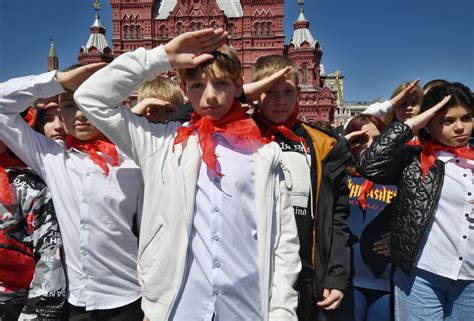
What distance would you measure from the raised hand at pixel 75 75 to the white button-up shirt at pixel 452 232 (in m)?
1.85

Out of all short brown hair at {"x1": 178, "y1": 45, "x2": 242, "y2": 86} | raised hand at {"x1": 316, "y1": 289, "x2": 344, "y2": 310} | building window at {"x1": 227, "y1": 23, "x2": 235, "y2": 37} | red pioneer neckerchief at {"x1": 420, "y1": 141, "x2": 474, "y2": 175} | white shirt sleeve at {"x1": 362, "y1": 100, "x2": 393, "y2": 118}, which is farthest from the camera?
building window at {"x1": 227, "y1": 23, "x2": 235, "y2": 37}

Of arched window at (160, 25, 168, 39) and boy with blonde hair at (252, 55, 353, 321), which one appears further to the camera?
arched window at (160, 25, 168, 39)

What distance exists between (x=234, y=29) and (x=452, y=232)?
30.9 m

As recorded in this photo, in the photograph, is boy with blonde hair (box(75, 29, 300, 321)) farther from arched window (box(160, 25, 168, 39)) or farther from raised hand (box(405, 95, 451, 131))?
arched window (box(160, 25, 168, 39))

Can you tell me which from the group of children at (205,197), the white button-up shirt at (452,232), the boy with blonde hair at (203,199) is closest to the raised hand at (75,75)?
the group of children at (205,197)

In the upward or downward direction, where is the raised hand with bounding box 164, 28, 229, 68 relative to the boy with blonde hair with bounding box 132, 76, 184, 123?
upward

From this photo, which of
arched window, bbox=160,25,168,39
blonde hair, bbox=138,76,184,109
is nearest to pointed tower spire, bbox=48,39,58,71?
arched window, bbox=160,25,168,39

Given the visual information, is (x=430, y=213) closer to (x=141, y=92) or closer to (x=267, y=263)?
(x=267, y=263)

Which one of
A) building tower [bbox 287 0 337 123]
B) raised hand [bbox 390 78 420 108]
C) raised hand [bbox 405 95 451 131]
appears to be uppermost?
building tower [bbox 287 0 337 123]

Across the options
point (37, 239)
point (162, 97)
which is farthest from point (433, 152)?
point (37, 239)

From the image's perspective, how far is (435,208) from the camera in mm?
1974

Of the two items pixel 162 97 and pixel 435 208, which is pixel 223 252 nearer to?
pixel 435 208

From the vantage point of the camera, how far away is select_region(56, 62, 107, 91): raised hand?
1711 mm

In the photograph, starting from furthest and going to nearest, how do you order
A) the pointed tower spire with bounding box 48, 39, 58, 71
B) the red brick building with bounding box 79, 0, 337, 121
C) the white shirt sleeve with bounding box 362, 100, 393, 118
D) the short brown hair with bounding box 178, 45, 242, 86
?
the pointed tower spire with bounding box 48, 39, 58, 71, the red brick building with bounding box 79, 0, 337, 121, the white shirt sleeve with bounding box 362, 100, 393, 118, the short brown hair with bounding box 178, 45, 242, 86
